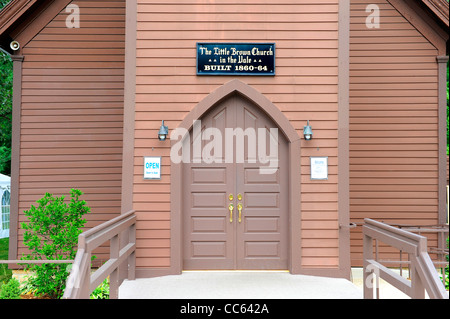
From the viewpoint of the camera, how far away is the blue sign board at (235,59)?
6184mm

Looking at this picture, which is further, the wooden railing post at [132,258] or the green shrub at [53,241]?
the wooden railing post at [132,258]

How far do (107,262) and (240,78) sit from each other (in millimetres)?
3275

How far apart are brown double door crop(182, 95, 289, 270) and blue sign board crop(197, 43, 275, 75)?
47 cm

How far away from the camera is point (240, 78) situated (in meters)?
6.24

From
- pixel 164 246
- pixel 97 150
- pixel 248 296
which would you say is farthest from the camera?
pixel 97 150

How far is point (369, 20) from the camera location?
7.75 meters

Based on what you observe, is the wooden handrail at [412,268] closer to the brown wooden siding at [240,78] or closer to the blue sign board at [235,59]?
the brown wooden siding at [240,78]

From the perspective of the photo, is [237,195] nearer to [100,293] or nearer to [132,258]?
[132,258]

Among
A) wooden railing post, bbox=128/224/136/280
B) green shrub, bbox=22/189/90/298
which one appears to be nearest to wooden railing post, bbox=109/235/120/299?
green shrub, bbox=22/189/90/298

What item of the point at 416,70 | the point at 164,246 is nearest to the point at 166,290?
the point at 164,246

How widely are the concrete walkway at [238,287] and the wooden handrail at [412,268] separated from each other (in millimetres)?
637

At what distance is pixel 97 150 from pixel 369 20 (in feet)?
18.8

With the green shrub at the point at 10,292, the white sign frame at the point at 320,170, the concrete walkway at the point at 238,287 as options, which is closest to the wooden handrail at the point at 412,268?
the concrete walkway at the point at 238,287

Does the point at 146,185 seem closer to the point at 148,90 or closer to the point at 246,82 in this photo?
the point at 148,90
